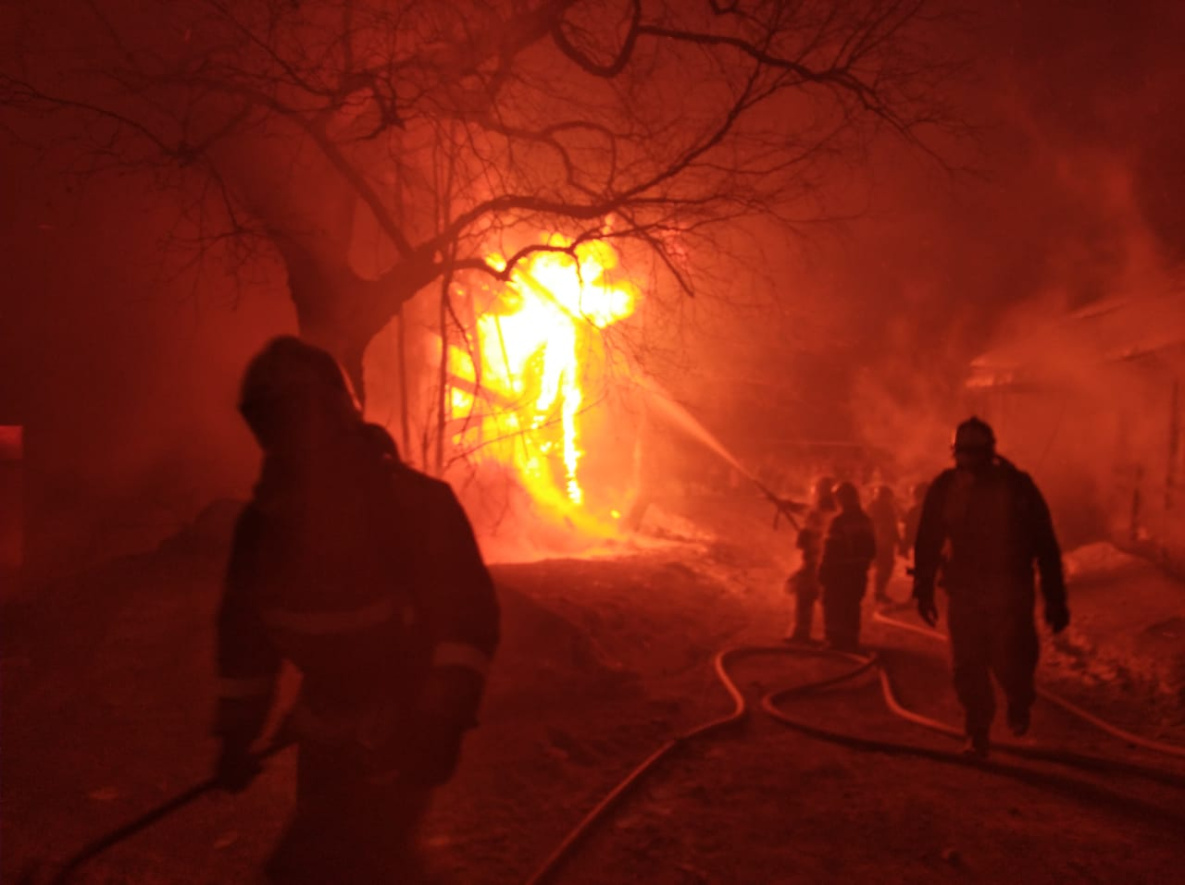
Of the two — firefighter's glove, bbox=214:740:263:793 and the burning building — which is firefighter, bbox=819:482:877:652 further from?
firefighter's glove, bbox=214:740:263:793

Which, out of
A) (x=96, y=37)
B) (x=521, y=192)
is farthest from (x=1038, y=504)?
(x=96, y=37)

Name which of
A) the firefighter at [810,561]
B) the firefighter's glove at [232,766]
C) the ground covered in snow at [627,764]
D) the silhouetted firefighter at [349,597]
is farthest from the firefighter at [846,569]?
the firefighter's glove at [232,766]

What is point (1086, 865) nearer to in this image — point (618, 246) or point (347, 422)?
point (347, 422)

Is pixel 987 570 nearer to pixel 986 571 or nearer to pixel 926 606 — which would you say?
pixel 986 571

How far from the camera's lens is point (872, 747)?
17.8ft

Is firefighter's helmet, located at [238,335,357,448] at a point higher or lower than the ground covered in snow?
higher

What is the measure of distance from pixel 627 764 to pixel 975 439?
3.03m

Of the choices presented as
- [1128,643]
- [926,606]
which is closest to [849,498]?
[1128,643]

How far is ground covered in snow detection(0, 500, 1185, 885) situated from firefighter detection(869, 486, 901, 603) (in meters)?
2.26

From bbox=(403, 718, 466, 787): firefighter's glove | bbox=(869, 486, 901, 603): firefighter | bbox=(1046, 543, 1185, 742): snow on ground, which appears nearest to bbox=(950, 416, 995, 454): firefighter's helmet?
bbox=(1046, 543, 1185, 742): snow on ground

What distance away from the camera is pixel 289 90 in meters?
7.56

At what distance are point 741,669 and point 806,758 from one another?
104 inches

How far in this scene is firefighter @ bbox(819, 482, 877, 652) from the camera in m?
8.63

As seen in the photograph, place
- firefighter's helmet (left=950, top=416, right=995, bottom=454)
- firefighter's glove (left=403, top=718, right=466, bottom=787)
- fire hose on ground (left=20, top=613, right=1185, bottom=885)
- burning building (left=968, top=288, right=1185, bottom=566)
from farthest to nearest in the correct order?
burning building (left=968, top=288, right=1185, bottom=566) < firefighter's helmet (left=950, top=416, right=995, bottom=454) < fire hose on ground (left=20, top=613, right=1185, bottom=885) < firefighter's glove (left=403, top=718, right=466, bottom=787)
